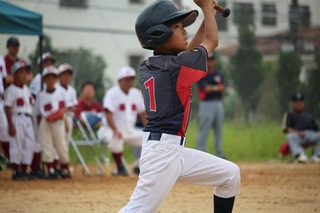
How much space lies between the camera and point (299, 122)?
14.2m

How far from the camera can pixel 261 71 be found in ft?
55.2

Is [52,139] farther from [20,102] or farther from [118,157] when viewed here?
[118,157]

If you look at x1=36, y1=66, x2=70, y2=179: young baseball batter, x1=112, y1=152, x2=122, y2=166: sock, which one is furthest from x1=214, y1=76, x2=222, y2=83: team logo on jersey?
x1=36, y1=66, x2=70, y2=179: young baseball batter

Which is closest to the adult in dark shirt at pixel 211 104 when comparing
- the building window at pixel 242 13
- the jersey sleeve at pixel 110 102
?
the jersey sleeve at pixel 110 102

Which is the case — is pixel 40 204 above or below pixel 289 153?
above

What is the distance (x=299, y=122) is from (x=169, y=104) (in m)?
9.64

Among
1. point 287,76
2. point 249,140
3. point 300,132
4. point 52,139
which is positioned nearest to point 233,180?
point 52,139

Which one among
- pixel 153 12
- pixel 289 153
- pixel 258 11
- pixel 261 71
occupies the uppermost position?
pixel 153 12

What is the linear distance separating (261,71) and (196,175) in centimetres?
1197

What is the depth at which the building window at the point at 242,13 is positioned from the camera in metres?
16.7

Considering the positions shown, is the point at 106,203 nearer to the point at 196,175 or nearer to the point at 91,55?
the point at 196,175

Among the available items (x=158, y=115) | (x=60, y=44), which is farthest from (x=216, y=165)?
(x=60, y=44)

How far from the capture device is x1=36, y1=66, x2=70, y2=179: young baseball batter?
11.0m

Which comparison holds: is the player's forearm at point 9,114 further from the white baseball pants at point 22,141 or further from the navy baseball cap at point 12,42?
the navy baseball cap at point 12,42
